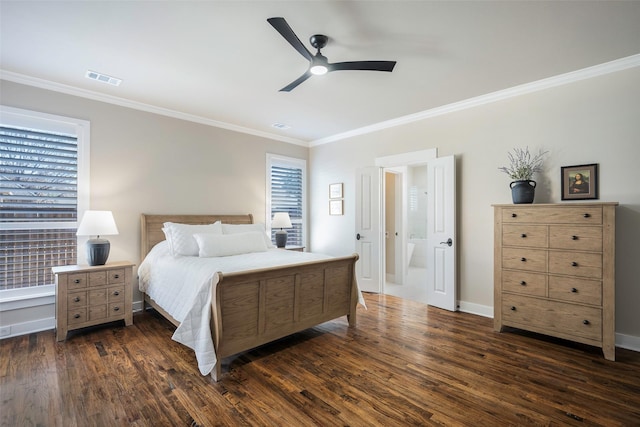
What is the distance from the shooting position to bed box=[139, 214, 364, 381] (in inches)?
96.2

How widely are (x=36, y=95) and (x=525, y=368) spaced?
555 cm

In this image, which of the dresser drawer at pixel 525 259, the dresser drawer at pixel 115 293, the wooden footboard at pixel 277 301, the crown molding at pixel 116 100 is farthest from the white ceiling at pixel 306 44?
the dresser drawer at pixel 115 293

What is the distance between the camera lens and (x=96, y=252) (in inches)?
133

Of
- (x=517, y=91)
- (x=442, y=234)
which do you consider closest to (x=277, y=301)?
(x=442, y=234)

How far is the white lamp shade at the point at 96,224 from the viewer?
10.7 ft

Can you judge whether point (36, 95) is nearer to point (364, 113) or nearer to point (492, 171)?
point (364, 113)

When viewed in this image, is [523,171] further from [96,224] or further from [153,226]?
[96,224]

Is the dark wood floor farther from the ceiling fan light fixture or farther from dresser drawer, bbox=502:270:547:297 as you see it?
the ceiling fan light fixture

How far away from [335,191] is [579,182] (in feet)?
11.4

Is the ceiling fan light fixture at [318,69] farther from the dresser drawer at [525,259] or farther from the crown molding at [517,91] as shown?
the dresser drawer at [525,259]

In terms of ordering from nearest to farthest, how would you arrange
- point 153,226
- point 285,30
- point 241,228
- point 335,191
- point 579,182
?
point 285,30
point 579,182
point 153,226
point 241,228
point 335,191

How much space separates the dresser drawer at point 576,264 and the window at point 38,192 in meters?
5.17

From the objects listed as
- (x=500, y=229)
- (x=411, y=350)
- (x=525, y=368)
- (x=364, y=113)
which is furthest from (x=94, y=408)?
(x=364, y=113)

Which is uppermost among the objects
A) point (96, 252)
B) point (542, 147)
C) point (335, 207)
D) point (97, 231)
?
point (542, 147)
